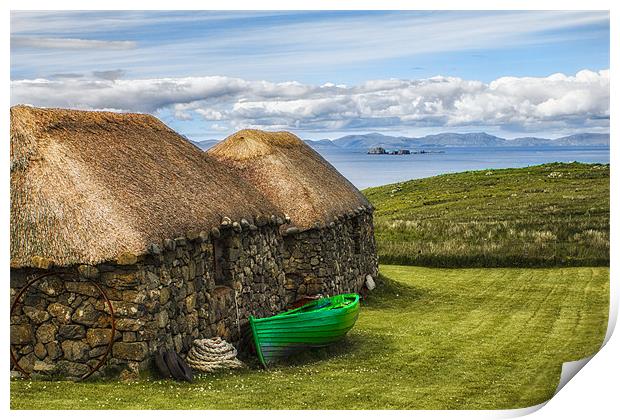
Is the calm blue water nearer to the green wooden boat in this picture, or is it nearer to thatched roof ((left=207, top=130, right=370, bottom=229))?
thatched roof ((left=207, top=130, right=370, bottom=229))

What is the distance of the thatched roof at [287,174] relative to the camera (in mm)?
22281

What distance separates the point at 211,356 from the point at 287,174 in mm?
8085

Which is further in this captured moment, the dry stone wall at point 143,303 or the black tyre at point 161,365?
the black tyre at point 161,365

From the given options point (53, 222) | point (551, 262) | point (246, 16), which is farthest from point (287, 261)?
point (551, 262)

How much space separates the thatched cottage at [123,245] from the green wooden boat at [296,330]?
85 cm

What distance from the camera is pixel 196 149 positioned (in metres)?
19.4

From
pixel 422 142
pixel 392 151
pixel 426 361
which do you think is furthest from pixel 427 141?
pixel 426 361

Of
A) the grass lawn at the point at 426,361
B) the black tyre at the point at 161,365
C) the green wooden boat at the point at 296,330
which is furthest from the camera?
the green wooden boat at the point at 296,330

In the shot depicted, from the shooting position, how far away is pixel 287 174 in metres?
22.8

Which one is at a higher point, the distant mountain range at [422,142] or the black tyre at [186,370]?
the distant mountain range at [422,142]

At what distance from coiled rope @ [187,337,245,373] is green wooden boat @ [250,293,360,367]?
0.73 metres

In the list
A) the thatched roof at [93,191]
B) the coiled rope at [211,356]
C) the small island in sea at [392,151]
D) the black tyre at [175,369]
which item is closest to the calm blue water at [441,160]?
the small island in sea at [392,151]

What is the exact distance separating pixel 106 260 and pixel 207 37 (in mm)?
7476

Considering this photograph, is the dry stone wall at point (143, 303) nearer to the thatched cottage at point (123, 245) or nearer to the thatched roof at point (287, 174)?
the thatched cottage at point (123, 245)
